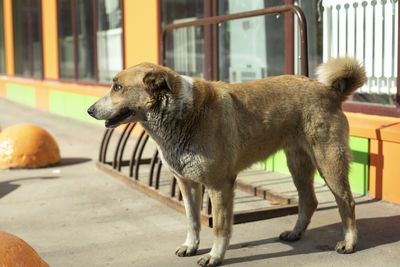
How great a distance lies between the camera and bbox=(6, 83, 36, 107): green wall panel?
56.4 ft

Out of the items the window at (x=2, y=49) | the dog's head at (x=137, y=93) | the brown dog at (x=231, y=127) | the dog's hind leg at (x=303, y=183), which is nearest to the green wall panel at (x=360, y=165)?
the dog's hind leg at (x=303, y=183)

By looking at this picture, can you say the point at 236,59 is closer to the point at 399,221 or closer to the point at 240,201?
the point at 240,201

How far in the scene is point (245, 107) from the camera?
4.11 metres

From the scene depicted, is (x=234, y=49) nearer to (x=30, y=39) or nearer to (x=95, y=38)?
(x=95, y=38)

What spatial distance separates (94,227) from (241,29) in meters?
4.43

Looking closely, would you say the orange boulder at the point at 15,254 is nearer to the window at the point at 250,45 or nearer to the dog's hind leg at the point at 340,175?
the dog's hind leg at the point at 340,175

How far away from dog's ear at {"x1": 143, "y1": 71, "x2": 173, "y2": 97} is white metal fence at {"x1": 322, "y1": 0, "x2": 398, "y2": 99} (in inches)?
105

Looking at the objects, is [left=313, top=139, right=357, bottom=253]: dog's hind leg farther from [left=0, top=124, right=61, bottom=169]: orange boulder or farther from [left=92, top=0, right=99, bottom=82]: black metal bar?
[left=92, top=0, right=99, bottom=82]: black metal bar

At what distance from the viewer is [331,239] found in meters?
4.50

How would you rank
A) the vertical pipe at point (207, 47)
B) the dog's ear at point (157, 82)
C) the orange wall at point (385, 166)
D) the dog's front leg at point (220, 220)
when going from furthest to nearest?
the vertical pipe at point (207, 47) → the orange wall at point (385, 166) → the dog's front leg at point (220, 220) → the dog's ear at point (157, 82)

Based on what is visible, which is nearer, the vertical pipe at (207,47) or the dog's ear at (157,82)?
the dog's ear at (157,82)

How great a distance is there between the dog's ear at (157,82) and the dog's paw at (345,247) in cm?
187

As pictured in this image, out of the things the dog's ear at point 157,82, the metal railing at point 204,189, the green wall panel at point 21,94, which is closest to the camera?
the dog's ear at point 157,82

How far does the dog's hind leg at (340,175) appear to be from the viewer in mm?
4137
